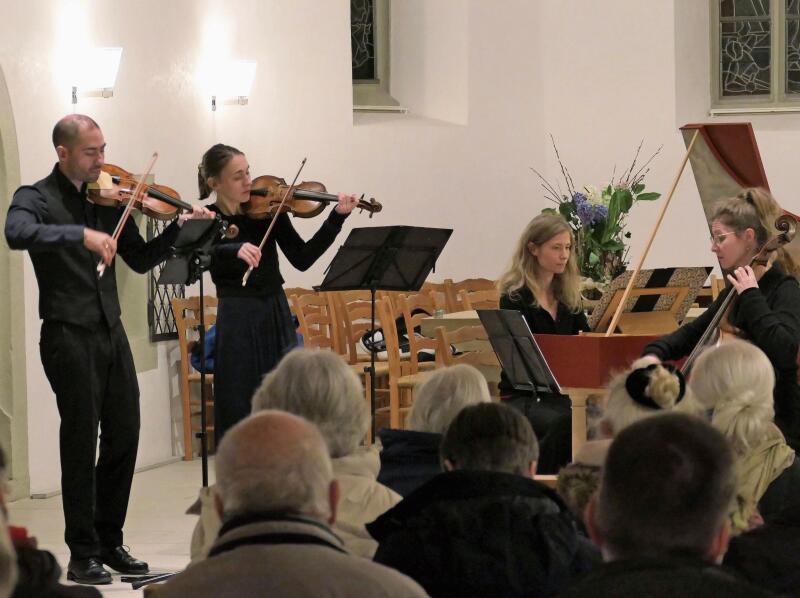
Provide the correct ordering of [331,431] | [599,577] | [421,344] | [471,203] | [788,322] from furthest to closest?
[471,203]
[421,344]
[788,322]
[331,431]
[599,577]

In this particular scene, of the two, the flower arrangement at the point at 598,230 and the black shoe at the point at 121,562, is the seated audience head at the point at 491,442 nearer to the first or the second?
the black shoe at the point at 121,562

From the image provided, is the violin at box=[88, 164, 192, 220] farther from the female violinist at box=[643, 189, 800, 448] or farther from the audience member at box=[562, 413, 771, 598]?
the audience member at box=[562, 413, 771, 598]

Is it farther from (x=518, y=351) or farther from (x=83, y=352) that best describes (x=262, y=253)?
(x=518, y=351)

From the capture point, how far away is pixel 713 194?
5621 mm

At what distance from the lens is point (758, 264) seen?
4836 millimetres

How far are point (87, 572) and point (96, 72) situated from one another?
3.53m

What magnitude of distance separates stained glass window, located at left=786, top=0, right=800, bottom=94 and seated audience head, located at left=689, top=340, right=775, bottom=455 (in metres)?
9.25

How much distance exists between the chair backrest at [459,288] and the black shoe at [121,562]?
4.55 metres

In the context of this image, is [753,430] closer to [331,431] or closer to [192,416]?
[331,431]

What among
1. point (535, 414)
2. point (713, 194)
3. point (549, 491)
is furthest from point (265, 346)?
point (549, 491)

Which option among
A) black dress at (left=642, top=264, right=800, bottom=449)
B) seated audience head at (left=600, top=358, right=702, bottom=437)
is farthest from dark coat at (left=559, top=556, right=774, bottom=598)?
black dress at (left=642, top=264, right=800, bottom=449)

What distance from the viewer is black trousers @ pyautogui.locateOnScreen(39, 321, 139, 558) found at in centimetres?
495

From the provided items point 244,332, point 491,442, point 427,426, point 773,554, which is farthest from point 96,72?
point 773,554

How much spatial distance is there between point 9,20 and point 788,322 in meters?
4.27
